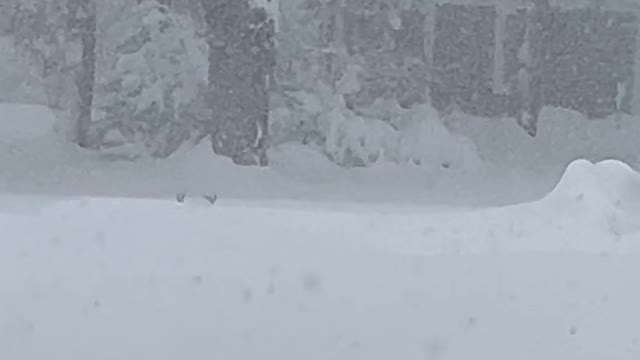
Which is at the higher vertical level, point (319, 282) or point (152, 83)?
point (152, 83)

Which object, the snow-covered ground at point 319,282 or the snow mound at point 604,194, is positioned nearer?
the snow-covered ground at point 319,282

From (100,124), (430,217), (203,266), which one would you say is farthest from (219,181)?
(203,266)

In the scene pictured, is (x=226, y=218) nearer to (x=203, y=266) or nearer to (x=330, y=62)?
(x=203, y=266)

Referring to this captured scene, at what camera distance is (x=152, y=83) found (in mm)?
20625

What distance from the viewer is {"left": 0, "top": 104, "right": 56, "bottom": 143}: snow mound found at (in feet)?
71.5

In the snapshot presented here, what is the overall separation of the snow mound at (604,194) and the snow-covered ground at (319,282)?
0.01 metres

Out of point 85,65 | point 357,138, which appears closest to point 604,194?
point 357,138

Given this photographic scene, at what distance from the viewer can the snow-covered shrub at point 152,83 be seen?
2047 cm

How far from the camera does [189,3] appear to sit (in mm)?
20766

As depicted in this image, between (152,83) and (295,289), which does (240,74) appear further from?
(295,289)

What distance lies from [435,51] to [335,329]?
63.9 ft

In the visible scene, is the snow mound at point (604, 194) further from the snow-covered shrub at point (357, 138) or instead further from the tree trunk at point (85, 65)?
the tree trunk at point (85, 65)

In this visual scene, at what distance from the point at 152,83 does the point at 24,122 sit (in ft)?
10.7

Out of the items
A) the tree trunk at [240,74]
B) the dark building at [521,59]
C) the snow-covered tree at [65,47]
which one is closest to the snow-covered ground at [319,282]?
the tree trunk at [240,74]
